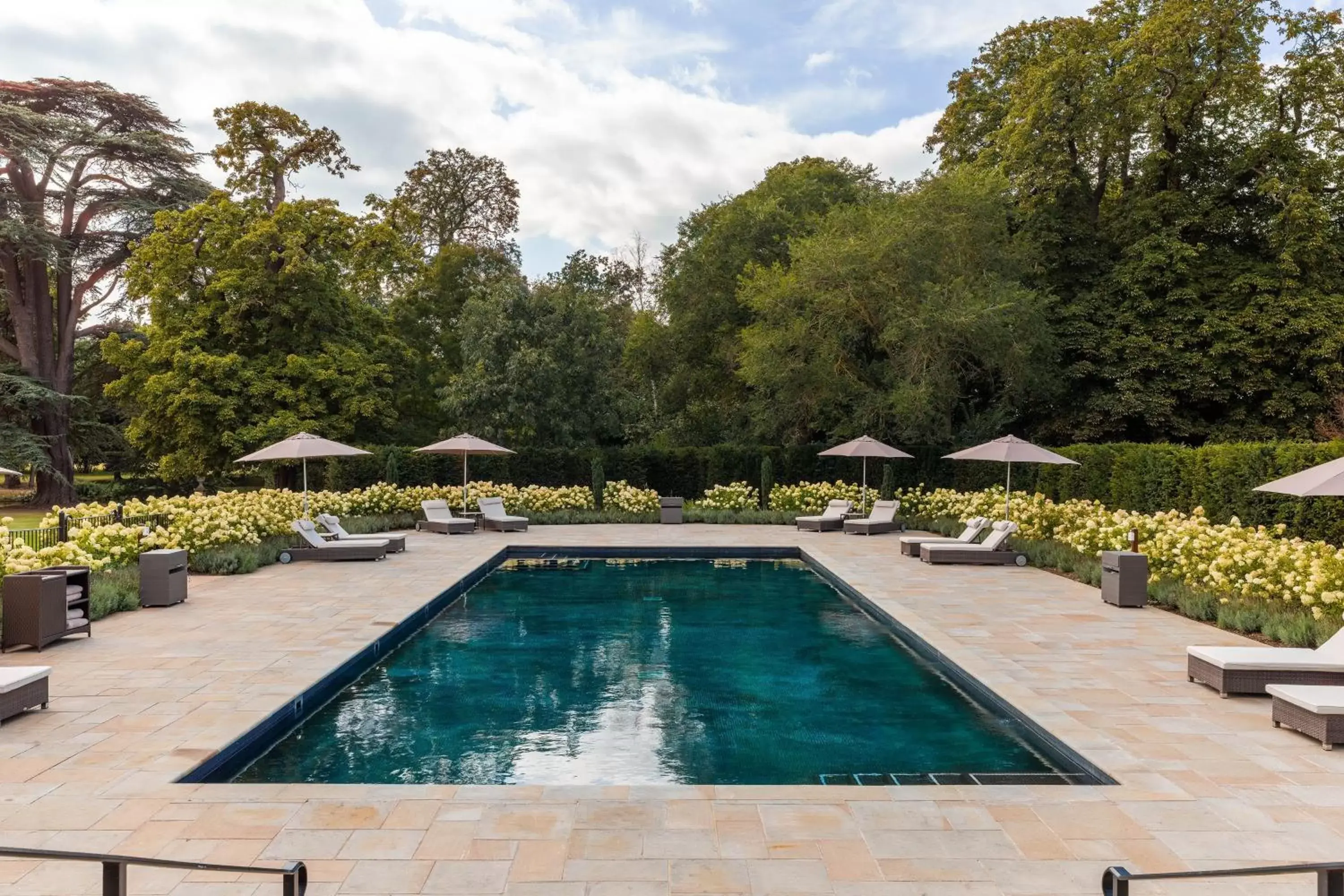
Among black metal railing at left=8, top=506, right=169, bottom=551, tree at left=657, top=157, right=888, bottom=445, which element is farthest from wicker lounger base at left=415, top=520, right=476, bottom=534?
tree at left=657, top=157, right=888, bottom=445

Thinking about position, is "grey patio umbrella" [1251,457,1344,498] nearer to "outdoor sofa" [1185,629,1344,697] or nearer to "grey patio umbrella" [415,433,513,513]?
"outdoor sofa" [1185,629,1344,697]

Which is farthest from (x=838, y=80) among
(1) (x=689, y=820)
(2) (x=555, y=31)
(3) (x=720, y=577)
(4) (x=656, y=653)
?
(1) (x=689, y=820)

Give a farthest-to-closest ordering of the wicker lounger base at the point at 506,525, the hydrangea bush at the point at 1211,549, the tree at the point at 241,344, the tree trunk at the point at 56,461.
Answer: the tree trunk at the point at 56,461 → the tree at the point at 241,344 → the wicker lounger base at the point at 506,525 → the hydrangea bush at the point at 1211,549

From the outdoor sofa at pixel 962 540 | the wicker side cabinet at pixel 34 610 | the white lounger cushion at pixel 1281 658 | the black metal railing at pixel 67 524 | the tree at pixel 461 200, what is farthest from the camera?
the tree at pixel 461 200

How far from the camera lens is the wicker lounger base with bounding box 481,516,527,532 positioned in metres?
19.9

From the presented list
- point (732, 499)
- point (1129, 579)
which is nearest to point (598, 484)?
point (732, 499)

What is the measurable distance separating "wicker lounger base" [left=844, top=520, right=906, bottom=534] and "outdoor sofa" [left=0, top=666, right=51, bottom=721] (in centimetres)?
1575

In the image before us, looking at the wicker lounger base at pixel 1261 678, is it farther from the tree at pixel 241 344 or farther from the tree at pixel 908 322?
the tree at pixel 241 344

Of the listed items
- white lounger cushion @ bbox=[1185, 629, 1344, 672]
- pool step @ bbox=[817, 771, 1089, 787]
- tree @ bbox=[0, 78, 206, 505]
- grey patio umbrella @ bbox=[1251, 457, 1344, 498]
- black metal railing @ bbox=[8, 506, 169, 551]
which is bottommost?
pool step @ bbox=[817, 771, 1089, 787]

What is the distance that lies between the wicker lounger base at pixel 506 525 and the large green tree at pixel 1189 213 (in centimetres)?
1534

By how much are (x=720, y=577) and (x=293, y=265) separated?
1730cm

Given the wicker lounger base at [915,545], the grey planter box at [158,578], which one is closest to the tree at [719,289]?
the wicker lounger base at [915,545]

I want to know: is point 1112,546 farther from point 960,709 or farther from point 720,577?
point 960,709

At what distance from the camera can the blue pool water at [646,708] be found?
5.92 m
